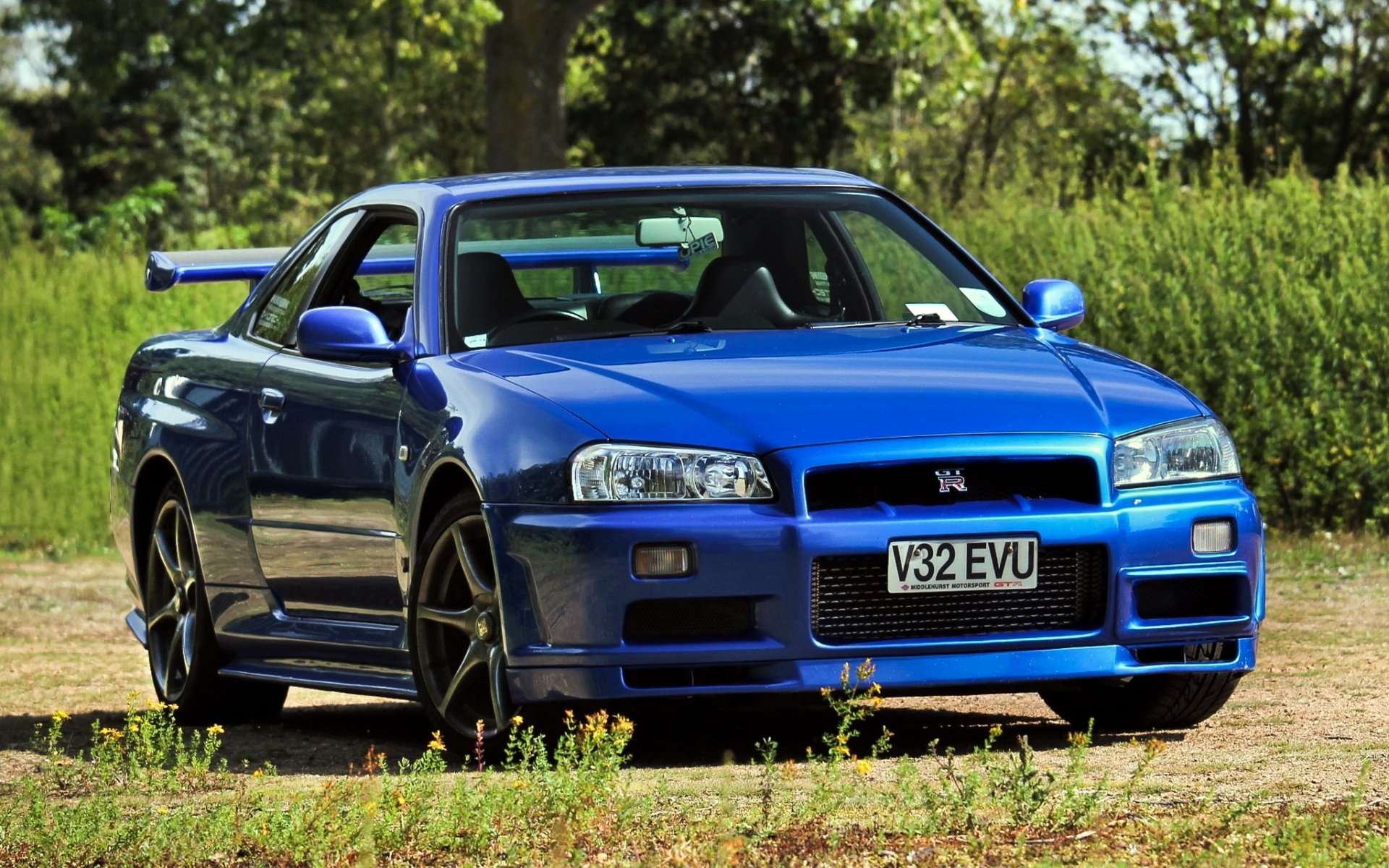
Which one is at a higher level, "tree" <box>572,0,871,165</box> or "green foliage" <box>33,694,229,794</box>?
"tree" <box>572,0,871,165</box>

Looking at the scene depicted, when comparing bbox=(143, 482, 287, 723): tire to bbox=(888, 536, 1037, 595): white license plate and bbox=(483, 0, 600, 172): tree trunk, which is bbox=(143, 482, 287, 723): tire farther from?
bbox=(483, 0, 600, 172): tree trunk

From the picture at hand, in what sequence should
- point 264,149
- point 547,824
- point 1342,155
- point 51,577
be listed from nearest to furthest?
point 547,824, point 51,577, point 1342,155, point 264,149

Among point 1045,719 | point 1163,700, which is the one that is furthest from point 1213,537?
point 1045,719

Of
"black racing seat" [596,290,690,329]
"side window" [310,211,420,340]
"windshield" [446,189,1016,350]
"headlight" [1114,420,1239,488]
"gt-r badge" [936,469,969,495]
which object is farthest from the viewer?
"side window" [310,211,420,340]

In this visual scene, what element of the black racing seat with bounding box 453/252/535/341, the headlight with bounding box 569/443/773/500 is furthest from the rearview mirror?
the headlight with bounding box 569/443/773/500

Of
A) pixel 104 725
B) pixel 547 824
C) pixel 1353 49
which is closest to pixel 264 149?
pixel 1353 49

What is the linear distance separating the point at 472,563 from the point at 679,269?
4.96 feet

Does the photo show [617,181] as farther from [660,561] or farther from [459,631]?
[660,561]

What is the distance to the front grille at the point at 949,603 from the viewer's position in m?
5.62

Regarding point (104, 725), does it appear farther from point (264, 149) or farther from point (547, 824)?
point (264, 149)

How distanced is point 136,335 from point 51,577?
8.25ft

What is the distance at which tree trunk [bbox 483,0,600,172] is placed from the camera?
2319 cm

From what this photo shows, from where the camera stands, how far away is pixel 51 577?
15.3 meters

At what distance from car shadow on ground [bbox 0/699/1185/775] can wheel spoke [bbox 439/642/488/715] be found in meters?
0.13
